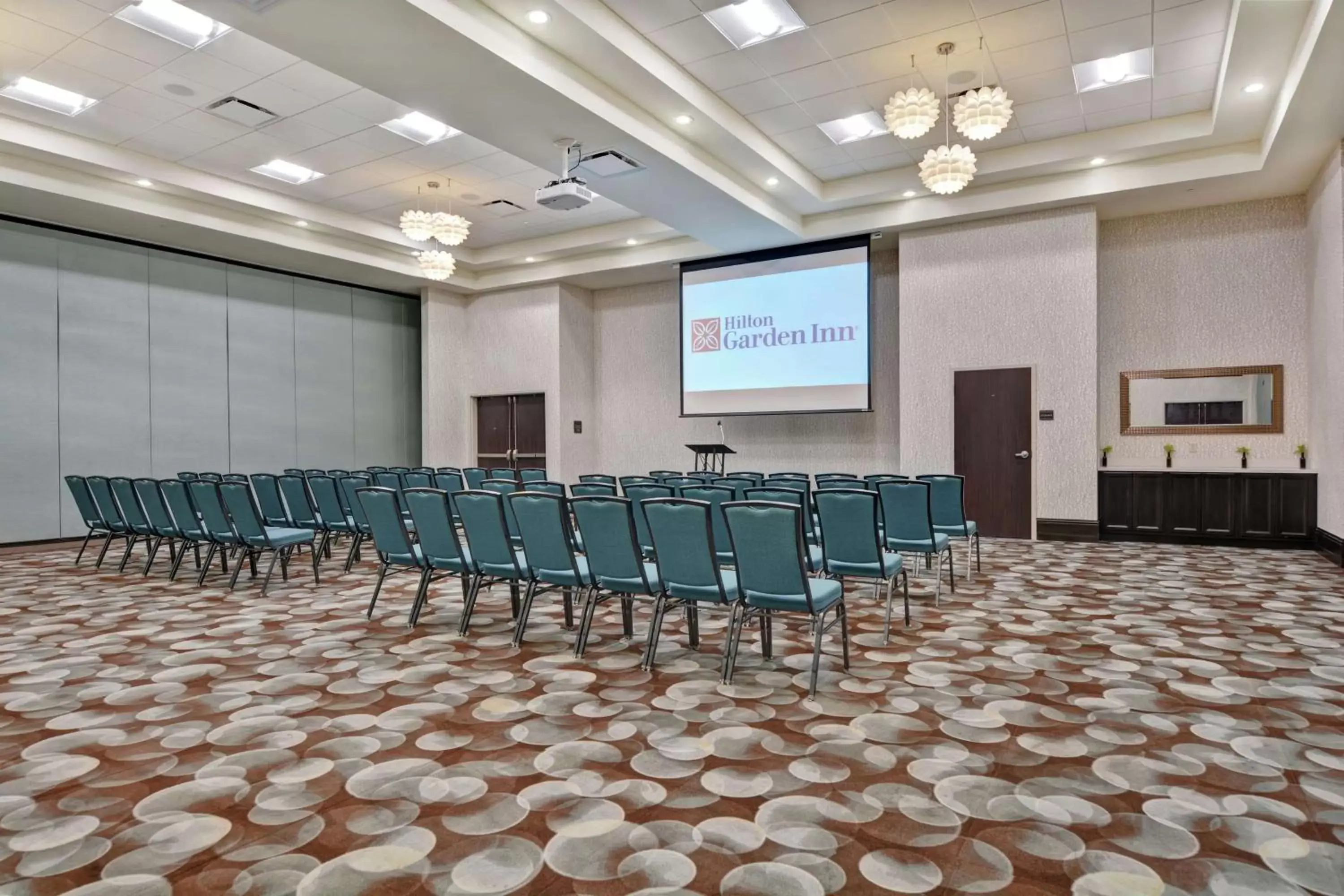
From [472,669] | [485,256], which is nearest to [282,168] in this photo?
[485,256]

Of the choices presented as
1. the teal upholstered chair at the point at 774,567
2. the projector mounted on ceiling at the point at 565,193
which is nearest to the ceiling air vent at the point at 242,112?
the projector mounted on ceiling at the point at 565,193

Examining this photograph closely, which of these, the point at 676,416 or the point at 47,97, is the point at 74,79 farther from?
the point at 676,416

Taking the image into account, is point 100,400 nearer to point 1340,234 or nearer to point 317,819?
point 317,819

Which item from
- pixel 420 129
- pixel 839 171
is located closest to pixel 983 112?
pixel 839 171

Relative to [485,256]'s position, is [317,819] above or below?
below

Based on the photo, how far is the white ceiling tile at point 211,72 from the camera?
6.48 m

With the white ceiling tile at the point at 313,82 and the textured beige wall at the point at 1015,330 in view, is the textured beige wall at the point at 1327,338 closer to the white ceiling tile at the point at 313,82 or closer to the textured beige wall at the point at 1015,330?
the textured beige wall at the point at 1015,330

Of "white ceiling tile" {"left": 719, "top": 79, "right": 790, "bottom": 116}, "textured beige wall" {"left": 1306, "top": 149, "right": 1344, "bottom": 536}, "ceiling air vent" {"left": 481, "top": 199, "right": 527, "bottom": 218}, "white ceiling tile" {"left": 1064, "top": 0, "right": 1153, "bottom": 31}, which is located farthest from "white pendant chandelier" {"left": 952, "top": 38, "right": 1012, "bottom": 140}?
"ceiling air vent" {"left": 481, "top": 199, "right": 527, "bottom": 218}

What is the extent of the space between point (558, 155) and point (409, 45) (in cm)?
230

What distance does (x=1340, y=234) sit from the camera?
270 inches

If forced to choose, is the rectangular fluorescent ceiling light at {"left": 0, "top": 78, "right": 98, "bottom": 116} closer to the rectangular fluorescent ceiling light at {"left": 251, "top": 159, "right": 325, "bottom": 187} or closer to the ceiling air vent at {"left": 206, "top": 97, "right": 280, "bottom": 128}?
the ceiling air vent at {"left": 206, "top": 97, "right": 280, "bottom": 128}

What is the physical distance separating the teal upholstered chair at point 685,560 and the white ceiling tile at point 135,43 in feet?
19.4

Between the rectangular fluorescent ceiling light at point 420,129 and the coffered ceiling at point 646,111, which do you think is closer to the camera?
the coffered ceiling at point 646,111

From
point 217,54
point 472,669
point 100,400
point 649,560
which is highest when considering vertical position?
point 217,54
